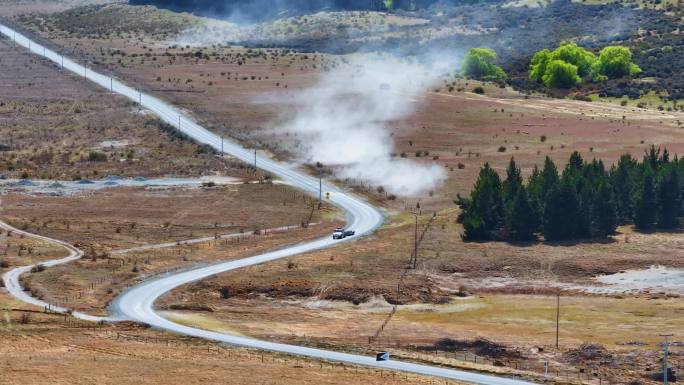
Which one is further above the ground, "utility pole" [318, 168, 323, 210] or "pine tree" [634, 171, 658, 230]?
"pine tree" [634, 171, 658, 230]

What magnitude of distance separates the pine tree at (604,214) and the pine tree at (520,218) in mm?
5942

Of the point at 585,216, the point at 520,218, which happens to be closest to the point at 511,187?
the point at 520,218

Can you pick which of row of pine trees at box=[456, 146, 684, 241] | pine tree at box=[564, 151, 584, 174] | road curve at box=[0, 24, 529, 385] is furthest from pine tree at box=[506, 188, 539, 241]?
road curve at box=[0, 24, 529, 385]

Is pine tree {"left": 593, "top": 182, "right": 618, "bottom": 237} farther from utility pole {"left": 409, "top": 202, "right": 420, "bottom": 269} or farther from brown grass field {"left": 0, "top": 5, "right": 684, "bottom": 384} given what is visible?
utility pole {"left": 409, "top": 202, "right": 420, "bottom": 269}

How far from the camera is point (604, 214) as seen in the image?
417 feet

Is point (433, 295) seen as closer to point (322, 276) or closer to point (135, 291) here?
point (322, 276)

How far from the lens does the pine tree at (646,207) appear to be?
13012cm

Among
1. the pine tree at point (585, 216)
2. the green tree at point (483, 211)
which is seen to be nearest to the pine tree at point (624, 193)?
the pine tree at point (585, 216)

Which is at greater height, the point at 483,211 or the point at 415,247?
the point at 483,211

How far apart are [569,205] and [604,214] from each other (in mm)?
3425

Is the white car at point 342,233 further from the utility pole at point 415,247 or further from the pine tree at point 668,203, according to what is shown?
the pine tree at point 668,203

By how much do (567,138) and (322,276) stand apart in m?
77.3

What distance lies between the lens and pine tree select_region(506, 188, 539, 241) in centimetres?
A: 12644

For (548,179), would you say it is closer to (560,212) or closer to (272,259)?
(560,212)
